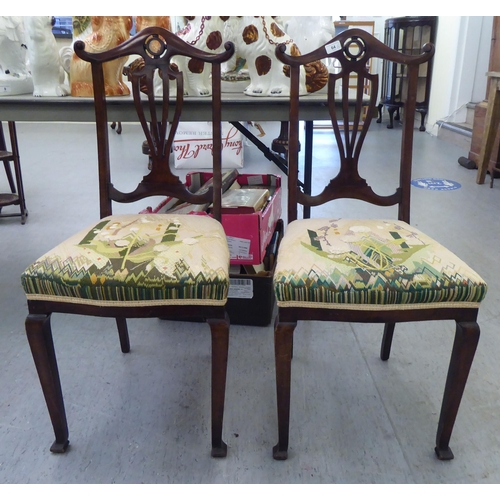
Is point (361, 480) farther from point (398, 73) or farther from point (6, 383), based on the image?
point (398, 73)

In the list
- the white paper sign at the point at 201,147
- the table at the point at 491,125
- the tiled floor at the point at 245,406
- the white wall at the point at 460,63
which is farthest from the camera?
the white wall at the point at 460,63

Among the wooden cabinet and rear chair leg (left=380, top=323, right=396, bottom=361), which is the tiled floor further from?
the wooden cabinet

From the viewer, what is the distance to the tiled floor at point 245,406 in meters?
0.99

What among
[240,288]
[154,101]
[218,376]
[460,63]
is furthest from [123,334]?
[460,63]

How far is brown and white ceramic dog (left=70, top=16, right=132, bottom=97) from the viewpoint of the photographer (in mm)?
1359

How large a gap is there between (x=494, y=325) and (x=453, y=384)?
0.67 metres

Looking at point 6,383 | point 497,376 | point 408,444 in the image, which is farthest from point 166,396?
point 497,376

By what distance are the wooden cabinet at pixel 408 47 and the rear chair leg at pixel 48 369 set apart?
450 centimetres

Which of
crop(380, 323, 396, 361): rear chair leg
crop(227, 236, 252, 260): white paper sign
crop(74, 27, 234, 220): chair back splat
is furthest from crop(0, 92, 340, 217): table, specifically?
crop(380, 323, 396, 361): rear chair leg

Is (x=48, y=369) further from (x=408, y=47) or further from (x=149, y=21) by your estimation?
(x=408, y=47)

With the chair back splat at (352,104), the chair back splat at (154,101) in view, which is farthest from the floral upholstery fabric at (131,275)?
the chair back splat at (352,104)

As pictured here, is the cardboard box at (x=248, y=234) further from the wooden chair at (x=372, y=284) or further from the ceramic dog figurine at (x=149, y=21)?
the ceramic dog figurine at (x=149, y=21)

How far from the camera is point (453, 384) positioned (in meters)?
0.95

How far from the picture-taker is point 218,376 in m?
0.97
